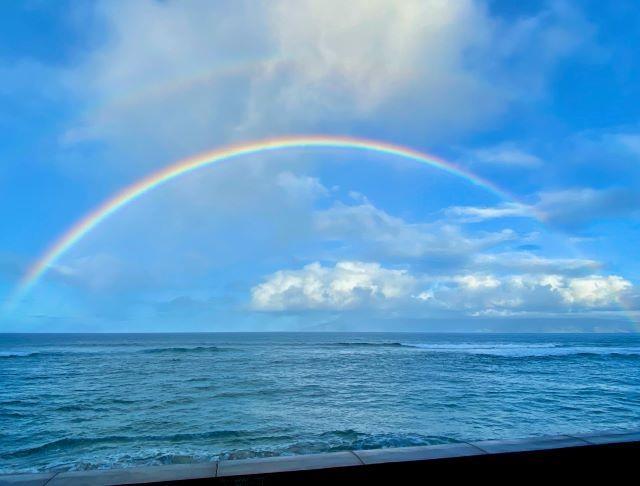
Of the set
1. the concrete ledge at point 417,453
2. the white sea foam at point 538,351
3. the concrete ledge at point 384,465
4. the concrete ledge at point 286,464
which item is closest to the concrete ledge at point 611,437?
the concrete ledge at point 384,465

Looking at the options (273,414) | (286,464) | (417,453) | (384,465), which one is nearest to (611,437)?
(417,453)

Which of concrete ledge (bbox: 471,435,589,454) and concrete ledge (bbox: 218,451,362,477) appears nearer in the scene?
concrete ledge (bbox: 218,451,362,477)

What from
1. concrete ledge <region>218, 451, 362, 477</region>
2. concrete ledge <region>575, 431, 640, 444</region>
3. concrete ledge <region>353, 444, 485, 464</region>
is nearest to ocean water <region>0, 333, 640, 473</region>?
concrete ledge <region>218, 451, 362, 477</region>

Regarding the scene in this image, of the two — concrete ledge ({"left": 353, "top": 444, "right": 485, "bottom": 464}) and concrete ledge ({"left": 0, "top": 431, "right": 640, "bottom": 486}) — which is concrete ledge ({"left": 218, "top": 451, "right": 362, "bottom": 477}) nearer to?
concrete ledge ({"left": 0, "top": 431, "right": 640, "bottom": 486})

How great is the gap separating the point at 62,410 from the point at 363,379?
17673mm

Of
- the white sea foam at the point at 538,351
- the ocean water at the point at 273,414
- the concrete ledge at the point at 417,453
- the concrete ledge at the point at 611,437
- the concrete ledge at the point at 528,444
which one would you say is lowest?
the white sea foam at the point at 538,351

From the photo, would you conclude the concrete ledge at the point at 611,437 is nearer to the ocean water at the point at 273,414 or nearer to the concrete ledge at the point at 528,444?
the concrete ledge at the point at 528,444

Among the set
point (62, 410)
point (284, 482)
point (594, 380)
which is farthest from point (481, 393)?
point (284, 482)

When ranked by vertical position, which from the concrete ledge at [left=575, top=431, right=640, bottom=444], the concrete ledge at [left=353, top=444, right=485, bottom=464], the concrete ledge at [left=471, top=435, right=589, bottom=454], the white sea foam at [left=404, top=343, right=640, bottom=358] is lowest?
A: the white sea foam at [left=404, top=343, right=640, bottom=358]

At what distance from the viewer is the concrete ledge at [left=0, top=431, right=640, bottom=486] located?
12.4 ft

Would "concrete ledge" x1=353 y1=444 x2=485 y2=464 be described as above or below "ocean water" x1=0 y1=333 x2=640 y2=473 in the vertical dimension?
above

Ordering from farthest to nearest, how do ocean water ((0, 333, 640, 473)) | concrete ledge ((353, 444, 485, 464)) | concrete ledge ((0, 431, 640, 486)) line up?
ocean water ((0, 333, 640, 473)) < concrete ledge ((353, 444, 485, 464)) < concrete ledge ((0, 431, 640, 486))

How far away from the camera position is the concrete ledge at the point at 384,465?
3.78 meters

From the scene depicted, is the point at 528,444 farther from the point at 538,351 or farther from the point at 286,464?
the point at 538,351
